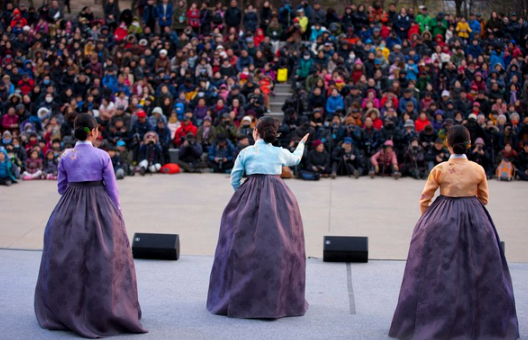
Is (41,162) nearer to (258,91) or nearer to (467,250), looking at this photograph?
(258,91)

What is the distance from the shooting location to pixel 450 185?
18.9 feet

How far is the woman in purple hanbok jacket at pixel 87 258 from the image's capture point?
5.72 m

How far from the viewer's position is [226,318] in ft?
20.6

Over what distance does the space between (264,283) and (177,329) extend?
0.77 meters

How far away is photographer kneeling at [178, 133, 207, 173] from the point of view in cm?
1587

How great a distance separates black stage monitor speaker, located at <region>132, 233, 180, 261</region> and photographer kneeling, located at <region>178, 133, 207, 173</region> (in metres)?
7.40

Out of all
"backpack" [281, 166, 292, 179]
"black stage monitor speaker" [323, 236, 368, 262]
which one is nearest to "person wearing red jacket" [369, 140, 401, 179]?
"backpack" [281, 166, 292, 179]

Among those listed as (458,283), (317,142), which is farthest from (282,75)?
(458,283)

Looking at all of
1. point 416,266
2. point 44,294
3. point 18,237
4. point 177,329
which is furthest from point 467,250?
point 18,237

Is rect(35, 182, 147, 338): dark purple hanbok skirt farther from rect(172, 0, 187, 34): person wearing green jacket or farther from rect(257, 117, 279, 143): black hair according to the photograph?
rect(172, 0, 187, 34): person wearing green jacket

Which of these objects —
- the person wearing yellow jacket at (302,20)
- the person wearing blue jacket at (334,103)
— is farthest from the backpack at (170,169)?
the person wearing yellow jacket at (302,20)

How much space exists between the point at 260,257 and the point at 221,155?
9651 millimetres

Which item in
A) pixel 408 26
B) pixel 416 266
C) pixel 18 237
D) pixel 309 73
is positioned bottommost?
pixel 18 237

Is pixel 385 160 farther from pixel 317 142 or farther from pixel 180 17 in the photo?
pixel 180 17
